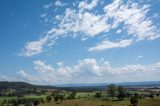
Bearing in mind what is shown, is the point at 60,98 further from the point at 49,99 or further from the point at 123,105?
the point at 123,105

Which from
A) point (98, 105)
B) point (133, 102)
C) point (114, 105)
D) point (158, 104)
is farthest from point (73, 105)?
point (158, 104)

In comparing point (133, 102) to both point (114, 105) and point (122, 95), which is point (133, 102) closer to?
point (114, 105)

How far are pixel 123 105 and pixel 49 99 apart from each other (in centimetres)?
8298

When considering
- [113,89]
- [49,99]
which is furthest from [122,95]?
[49,99]

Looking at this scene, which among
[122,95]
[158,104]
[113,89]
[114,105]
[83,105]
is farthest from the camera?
[113,89]

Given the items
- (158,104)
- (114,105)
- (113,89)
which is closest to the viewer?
(158,104)

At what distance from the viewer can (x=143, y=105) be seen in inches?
4808

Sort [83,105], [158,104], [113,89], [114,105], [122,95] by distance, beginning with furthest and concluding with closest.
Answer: [113,89] < [122,95] < [83,105] < [114,105] < [158,104]

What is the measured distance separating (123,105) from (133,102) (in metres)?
5.16

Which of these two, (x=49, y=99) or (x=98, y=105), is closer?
(x=98, y=105)

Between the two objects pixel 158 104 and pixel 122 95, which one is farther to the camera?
pixel 122 95

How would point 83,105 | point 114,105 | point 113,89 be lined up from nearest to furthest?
point 114,105 → point 83,105 → point 113,89

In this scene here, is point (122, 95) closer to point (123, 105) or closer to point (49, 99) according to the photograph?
point (123, 105)

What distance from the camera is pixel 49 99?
195000mm
